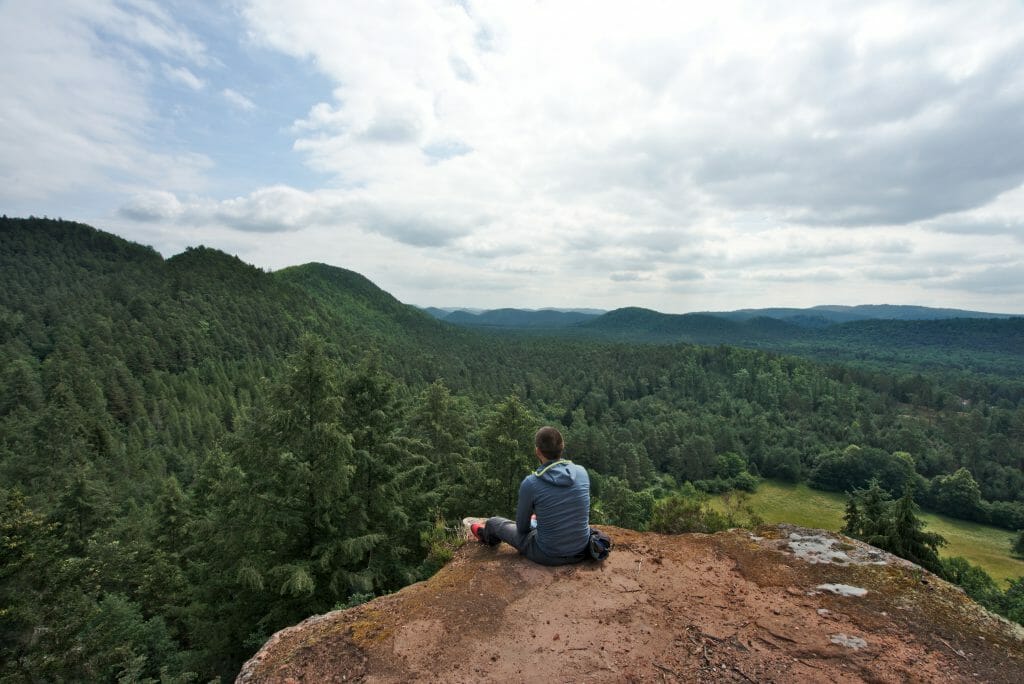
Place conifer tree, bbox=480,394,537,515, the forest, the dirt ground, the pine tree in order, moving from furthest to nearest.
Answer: the pine tree < conifer tree, bbox=480,394,537,515 < the forest < the dirt ground

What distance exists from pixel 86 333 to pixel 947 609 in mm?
121947

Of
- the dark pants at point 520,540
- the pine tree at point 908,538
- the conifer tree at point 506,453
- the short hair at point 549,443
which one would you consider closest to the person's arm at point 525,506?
the dark pants at point 520,540

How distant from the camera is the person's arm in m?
5.68

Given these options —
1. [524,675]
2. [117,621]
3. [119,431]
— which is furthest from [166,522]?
[119,431]

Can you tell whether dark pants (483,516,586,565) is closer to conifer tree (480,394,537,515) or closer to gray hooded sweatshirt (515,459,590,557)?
gray hooded sweatshirt (515,459,590,557)

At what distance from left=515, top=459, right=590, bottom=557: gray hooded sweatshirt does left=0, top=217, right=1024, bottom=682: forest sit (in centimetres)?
273

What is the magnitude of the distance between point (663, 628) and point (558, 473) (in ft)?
6.40

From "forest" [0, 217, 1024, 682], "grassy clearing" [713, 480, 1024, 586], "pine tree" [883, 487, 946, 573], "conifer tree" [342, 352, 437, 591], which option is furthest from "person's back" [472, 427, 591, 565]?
"grassy clearing" [713, 480, 1024, 586]

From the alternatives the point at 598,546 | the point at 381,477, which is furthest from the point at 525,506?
the point at 381,477

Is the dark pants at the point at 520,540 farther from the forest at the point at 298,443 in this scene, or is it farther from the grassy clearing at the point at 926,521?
the grassy clearing at the point at 926,521

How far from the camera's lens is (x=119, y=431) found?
62.9 meters

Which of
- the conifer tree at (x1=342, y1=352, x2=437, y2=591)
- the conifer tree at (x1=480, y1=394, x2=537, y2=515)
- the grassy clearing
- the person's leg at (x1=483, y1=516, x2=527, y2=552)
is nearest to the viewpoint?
the person's leg at (x1=483, y1=516, x2=527, y2=552)

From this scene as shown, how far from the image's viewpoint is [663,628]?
4.69 metres

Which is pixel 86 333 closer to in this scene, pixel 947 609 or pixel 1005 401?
pixel 947 609
